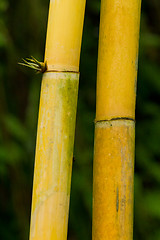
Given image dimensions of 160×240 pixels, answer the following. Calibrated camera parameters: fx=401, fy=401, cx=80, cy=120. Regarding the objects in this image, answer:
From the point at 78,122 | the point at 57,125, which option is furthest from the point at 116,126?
the point at 78,122

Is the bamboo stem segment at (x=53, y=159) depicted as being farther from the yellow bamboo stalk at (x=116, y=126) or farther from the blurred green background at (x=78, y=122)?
the blurred green background at (x=78, y=122)

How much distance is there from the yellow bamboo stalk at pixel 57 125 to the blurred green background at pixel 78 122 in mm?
950

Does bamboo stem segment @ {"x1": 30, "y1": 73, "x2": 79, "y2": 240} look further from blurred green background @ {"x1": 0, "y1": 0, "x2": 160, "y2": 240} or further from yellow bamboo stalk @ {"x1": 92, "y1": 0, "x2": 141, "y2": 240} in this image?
blurred green background @ {"x1": 0, "y1": 0, "x2": 160, "y2": 240}

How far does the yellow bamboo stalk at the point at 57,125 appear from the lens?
1.88ft

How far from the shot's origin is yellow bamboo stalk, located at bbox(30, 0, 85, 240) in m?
0.57

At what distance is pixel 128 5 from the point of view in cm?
60

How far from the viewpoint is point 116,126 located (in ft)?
1.98

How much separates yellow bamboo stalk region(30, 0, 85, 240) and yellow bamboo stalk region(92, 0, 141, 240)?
50mm

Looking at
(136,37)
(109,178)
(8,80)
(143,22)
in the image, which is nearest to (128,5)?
(136,37)

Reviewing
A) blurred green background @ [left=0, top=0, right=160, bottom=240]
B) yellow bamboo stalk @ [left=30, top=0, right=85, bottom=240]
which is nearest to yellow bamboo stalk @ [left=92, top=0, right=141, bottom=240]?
yellow bamboo stalk @ [left=30, top=0, right=85, bottom=240]

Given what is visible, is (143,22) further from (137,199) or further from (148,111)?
(137,199)

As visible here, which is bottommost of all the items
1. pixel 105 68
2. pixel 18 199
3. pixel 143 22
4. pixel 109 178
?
pixel 18 199

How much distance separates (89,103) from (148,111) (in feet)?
0.97

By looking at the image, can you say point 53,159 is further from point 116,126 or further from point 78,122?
point 78,122
